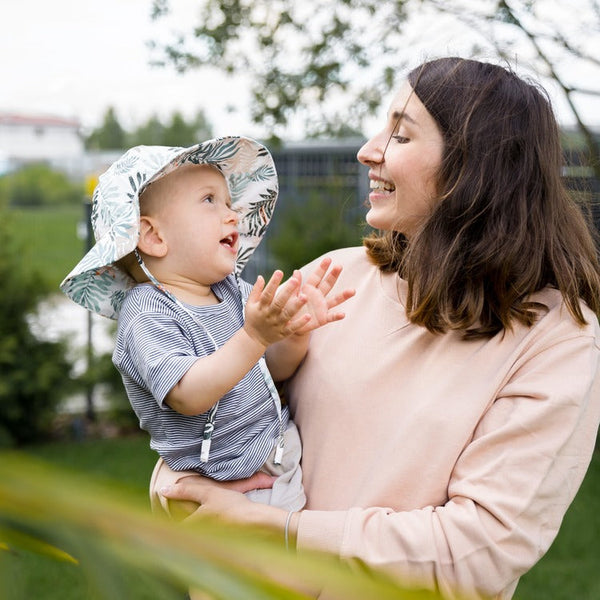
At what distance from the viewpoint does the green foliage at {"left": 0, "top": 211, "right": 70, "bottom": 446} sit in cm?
627

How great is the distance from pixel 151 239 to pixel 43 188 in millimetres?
16773

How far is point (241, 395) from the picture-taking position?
70.9 inches

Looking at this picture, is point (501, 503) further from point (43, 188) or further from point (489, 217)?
point (43, 188)

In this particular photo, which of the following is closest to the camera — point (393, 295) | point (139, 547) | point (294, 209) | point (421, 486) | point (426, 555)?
point (139, 547)

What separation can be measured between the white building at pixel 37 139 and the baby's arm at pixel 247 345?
1681cm

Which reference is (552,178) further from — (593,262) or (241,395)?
(241,395)

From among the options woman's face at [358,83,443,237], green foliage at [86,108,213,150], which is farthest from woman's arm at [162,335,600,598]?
green foliage at [86,108,213,150]

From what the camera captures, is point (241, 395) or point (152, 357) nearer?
point (152, 357)

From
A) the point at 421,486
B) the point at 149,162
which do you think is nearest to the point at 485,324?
the point at 421,486

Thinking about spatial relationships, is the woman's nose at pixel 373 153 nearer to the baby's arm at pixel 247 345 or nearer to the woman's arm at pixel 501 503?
the baby's arm at pixel 247 345

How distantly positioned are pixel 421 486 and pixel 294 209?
586 cm

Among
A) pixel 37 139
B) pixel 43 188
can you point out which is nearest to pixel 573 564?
pixel 43 188

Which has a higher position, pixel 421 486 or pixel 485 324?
pixel 485 324

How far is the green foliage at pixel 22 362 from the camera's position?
6266 millimetres
